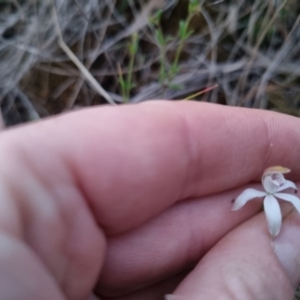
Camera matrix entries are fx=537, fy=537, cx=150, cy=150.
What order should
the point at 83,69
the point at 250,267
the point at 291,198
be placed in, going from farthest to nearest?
1. the point at 83,69
2. the point at 291,198
3. the point at 250,267

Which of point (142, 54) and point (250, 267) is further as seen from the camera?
point (142, 54)

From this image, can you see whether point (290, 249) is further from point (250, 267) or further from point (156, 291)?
point (156, 291)

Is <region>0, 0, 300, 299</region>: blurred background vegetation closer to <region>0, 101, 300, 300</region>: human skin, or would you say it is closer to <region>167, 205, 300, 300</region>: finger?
<region>0, 101, 300, 300</region>: human skin

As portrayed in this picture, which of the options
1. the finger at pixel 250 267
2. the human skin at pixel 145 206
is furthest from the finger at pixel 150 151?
the finger at pixel 250 267

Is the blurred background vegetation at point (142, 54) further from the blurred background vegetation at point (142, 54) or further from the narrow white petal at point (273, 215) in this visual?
the narrow white petal at point (273, 215)

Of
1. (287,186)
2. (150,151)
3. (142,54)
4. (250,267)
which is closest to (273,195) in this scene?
(287,186)

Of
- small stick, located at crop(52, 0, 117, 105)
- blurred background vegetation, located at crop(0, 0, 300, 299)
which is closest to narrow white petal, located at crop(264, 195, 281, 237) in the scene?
blurred background vegetation, located at crop(0, 0, 300, 299)

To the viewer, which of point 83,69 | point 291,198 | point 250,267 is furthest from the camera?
point 83,69
